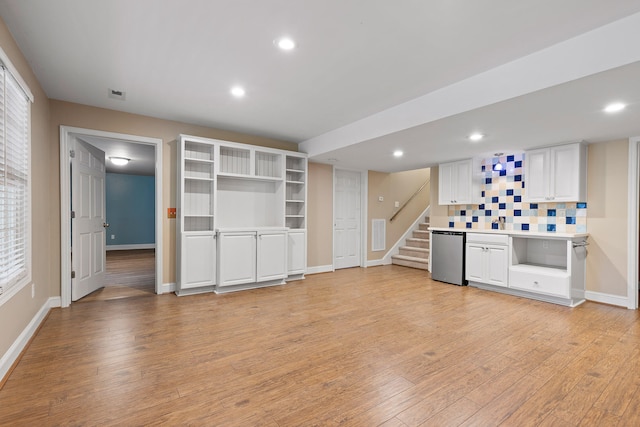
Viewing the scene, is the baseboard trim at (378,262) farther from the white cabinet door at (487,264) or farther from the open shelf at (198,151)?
the open shelf at (198,151)

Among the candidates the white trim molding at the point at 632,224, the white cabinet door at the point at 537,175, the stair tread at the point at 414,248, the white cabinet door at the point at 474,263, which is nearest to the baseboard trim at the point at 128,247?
the stair tread at the point at 414,248

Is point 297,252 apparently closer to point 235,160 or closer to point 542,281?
point 235,160

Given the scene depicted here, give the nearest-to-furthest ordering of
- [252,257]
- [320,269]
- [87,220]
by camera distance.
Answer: [87,220]
[252,257]
[320,269]

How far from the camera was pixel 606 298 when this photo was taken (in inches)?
160

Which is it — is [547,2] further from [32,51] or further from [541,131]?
[32,51]

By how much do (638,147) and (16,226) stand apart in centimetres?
666

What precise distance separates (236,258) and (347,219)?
2809 millimetres

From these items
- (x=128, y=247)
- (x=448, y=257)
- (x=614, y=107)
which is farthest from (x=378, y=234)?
(x=128, y=247)

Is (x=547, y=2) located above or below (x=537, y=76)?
above

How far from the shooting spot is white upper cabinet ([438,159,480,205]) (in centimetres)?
539

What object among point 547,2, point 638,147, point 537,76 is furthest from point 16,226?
point 638,147

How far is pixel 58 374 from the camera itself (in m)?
2.19

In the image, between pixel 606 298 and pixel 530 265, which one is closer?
pixel 606 298

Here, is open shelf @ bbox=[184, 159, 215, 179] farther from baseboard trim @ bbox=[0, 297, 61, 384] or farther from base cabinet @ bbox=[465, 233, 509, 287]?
base cabinet @ bbox=[465, 233, 509, 287]
